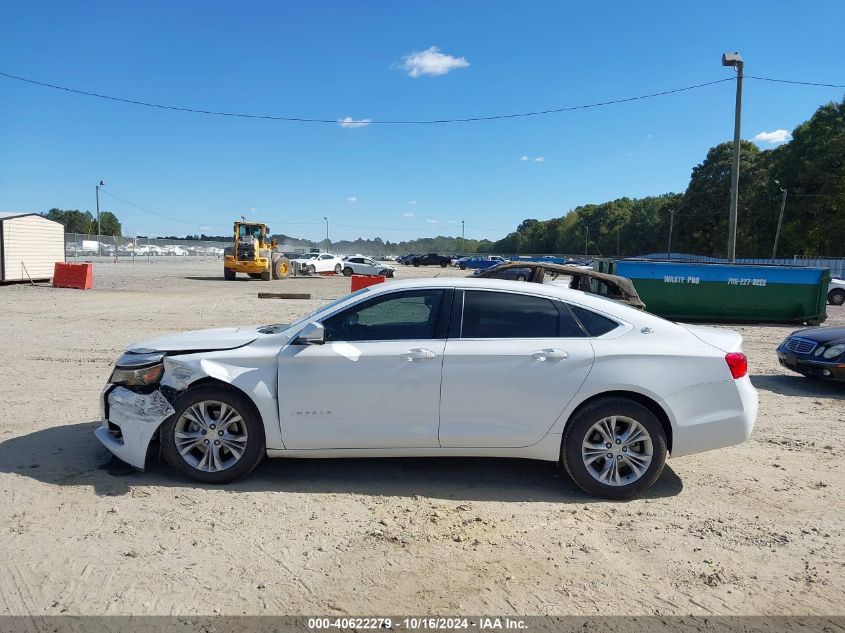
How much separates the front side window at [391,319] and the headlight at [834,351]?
642 cm

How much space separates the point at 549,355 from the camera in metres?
4.59

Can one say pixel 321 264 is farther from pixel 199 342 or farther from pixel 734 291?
pixel 199 342

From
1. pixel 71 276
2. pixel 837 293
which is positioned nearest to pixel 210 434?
pixel 71 276

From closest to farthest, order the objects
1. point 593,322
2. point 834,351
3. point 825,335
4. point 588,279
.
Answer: point 593,322
point 834,351
point 825,335
point 588,279

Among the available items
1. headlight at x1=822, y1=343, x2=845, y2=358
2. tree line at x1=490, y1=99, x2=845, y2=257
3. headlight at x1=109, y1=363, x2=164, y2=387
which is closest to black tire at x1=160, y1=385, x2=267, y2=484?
headlight at x1=109, y1=363, x2=164, y2=387

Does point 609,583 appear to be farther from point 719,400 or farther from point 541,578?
point 719,400

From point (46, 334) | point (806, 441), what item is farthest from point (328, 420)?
point (46, 334)

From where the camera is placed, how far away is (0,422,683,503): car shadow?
468 centimetres

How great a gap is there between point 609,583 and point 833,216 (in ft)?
197

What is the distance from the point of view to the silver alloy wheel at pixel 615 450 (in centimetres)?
459

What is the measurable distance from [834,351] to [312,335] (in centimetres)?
740

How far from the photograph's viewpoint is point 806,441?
6164 mm

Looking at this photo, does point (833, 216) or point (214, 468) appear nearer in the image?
point (214, 468)

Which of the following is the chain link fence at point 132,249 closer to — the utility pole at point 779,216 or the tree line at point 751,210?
the tree line at point 751,210
